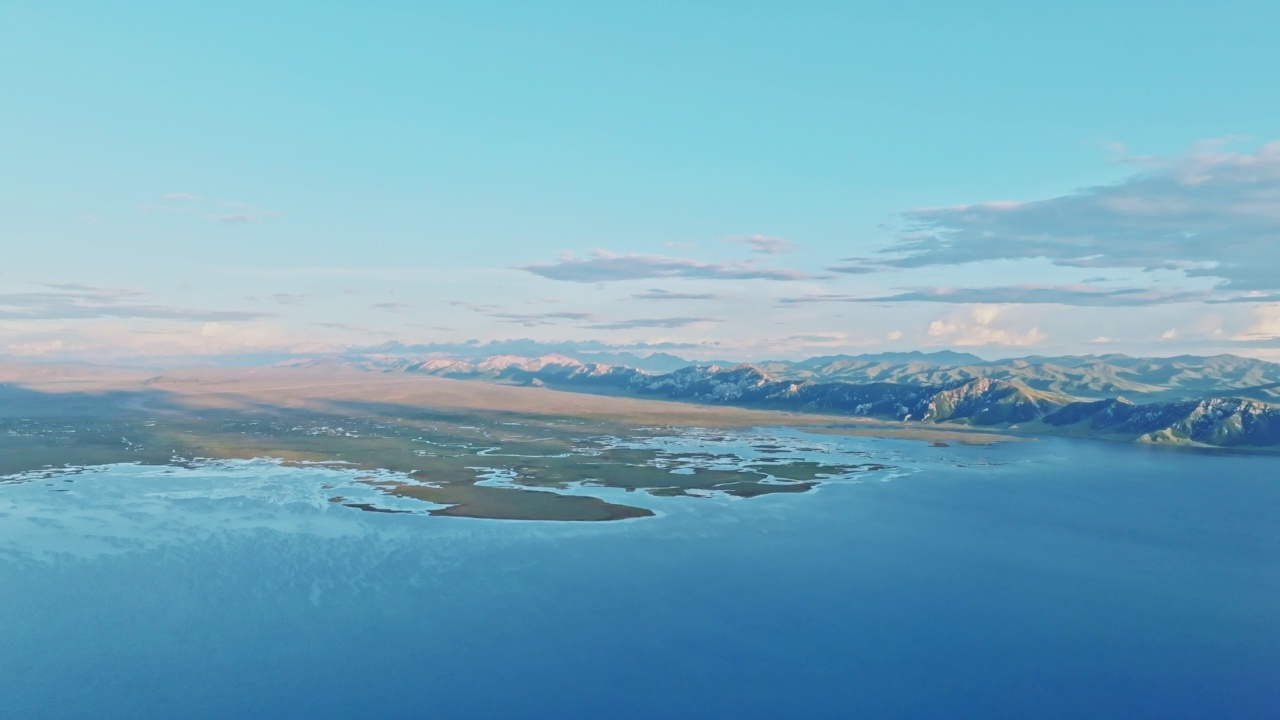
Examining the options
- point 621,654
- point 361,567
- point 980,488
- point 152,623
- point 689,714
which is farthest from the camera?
point 980,488

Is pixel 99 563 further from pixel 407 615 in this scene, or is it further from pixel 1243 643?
pixel 1243 643

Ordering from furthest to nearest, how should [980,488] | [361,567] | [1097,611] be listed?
[980,488], [361,567], [1097,611]

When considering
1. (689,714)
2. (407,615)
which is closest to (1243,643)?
(689,714)

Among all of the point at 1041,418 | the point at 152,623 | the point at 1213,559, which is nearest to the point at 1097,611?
the point at 1213,559

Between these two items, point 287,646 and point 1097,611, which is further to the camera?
point 1097,611

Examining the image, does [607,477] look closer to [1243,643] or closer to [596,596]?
[596,596]

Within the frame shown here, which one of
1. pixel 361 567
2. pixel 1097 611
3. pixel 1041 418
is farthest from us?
pixel 1041 418
